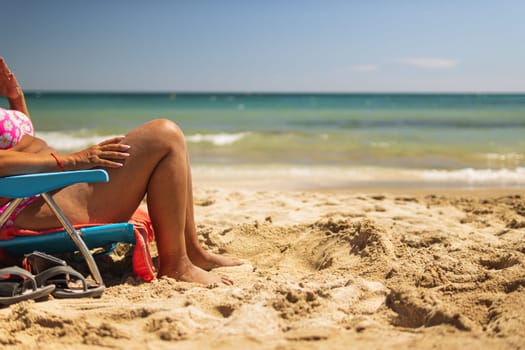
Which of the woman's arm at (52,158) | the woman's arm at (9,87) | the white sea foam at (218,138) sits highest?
the woman's arm at (9,87)

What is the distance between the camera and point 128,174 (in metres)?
2.52

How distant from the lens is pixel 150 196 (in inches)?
102

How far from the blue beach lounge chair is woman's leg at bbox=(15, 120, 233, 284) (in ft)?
0.28

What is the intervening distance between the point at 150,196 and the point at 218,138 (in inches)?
395

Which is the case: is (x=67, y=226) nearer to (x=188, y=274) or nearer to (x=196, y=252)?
(x=188, y=274)

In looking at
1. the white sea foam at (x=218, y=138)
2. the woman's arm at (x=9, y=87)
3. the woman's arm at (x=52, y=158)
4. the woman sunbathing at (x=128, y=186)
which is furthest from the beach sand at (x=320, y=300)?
the white sea foam at (x=218, y=138)

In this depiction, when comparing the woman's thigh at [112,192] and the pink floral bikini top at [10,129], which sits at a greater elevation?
the pink floral bikini top at [10,129]

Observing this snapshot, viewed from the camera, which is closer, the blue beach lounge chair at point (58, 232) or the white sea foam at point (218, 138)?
the blue beach lounge chair at point (58, 232)

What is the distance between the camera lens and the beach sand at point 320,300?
1.93 meters

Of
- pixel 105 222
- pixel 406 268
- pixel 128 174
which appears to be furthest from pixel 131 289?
pixel 406 268

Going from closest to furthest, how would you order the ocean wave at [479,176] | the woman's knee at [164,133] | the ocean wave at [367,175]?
the woman's knee at [164,133]
the ocean wave at [367,175]
the ocean wave at [479,176]

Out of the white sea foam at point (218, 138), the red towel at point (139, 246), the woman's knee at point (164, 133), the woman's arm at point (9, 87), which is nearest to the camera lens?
the red towel at point (139, 246)

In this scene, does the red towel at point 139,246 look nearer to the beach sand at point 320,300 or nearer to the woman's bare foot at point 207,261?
the beach sand at point 320,300

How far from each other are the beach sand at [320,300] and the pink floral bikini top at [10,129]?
2.43ft
